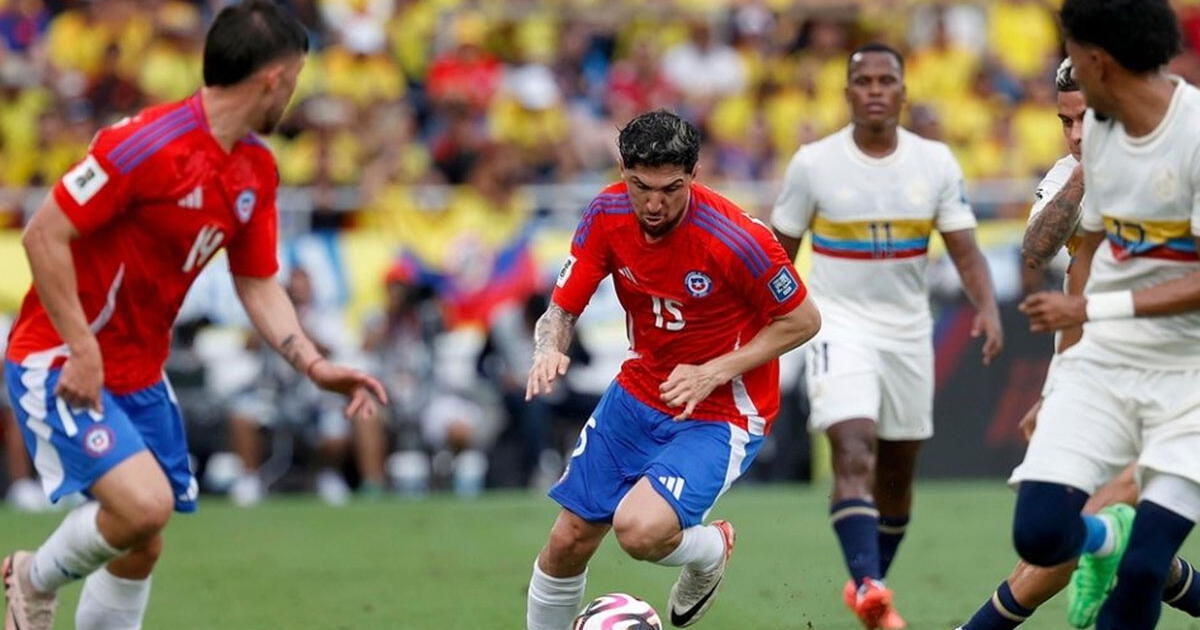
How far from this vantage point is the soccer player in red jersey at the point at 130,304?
6.94 meters

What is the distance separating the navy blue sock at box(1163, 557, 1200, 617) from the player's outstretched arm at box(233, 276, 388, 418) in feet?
10.7

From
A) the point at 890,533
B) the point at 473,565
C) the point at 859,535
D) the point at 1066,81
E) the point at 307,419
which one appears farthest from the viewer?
the point at 307,419

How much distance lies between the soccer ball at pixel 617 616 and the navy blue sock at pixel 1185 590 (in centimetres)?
208

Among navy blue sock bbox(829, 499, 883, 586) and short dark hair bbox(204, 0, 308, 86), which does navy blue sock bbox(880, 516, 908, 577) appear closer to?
navy blue sock bbox(829, 499, 883, 586)

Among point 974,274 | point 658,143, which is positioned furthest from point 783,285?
point 974,274

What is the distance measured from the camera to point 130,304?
7.27 meters

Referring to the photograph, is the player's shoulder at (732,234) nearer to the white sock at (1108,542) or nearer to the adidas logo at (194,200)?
the white sock at (1108,542)

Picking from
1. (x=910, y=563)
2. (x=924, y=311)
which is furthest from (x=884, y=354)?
(x=910, y=563)

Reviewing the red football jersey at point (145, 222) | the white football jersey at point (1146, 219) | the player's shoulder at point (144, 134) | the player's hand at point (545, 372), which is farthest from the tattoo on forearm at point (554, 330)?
the white football jersey at point (1146, 219)

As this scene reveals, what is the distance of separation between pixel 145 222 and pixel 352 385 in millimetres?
1014

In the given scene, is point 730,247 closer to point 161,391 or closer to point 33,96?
point 161,391

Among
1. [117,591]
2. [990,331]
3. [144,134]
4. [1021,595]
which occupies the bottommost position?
[1021,595]

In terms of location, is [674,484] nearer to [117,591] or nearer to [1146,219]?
[1146,219]

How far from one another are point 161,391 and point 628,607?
2.05 metres
